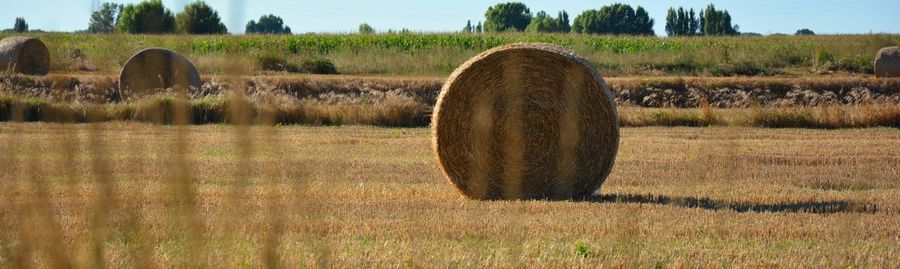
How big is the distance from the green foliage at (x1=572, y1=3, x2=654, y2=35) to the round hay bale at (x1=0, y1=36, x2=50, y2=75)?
7351 cm

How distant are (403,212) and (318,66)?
3041 centimetres

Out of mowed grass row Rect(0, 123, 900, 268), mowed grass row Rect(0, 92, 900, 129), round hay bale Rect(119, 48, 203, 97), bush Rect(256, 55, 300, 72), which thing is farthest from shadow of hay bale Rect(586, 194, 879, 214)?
bush Rect(256, 55, 300, 72)

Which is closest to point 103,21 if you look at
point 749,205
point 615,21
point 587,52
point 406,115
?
point 749,205

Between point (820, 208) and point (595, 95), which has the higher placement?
point (595, 95)

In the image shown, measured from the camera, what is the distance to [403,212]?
10086 millimetres

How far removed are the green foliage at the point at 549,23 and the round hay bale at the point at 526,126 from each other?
113 meters

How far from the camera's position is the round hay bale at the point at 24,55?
112ft

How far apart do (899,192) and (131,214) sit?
10.1 meters

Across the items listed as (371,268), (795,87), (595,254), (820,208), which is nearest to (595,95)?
(820,208)

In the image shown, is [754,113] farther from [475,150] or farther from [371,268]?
[371,268]

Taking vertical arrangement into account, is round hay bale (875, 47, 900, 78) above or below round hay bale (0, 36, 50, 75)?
below

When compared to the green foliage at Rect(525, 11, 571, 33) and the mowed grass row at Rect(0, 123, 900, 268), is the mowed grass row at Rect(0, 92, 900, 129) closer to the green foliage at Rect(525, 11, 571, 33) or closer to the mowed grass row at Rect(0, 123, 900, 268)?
the mowed grass row at Rect(0, 123, 900, 268)

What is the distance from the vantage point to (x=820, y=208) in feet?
35.0

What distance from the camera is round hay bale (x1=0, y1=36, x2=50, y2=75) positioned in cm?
3403
